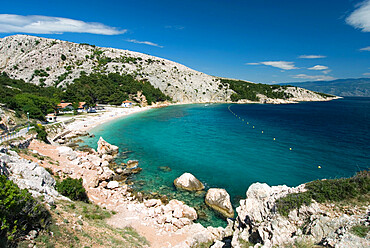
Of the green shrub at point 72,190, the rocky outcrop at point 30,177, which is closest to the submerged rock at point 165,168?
the green shrub at point 72,190

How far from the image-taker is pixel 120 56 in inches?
5994

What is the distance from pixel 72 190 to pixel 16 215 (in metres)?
7.81

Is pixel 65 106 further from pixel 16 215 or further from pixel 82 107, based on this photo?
pixel 16 215

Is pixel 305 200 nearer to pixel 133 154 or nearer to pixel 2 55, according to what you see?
pixel 133 154

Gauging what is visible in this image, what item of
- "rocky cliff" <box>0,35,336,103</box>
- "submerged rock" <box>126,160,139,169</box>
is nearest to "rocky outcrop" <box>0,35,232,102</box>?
"rocky cliff" <box>0,35,336,103</box>

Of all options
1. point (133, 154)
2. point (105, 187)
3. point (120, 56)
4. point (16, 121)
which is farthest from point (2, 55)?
point (105, 187)

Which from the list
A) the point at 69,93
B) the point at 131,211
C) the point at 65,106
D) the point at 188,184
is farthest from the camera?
the point at 69,93

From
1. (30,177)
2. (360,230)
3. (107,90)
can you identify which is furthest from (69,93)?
(360,230)

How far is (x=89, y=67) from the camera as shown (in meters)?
125

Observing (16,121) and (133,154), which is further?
(16,121)

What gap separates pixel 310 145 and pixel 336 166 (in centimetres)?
1124

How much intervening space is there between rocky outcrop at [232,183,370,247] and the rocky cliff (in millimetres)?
121398

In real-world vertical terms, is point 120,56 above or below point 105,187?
above

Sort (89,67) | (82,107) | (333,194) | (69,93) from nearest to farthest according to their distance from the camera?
(333,194) → (69,93) → (82,107) → (89,67)
